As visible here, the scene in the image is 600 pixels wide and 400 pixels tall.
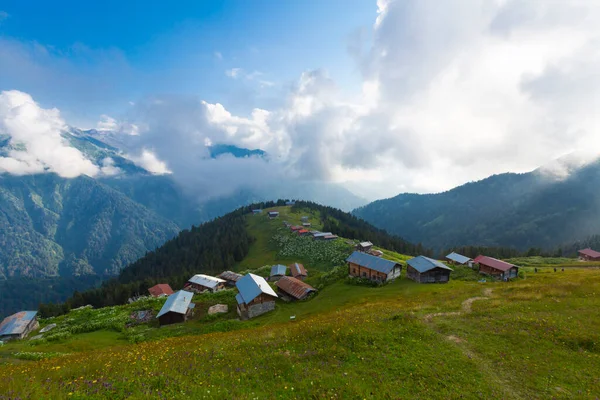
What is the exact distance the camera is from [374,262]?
62.7m

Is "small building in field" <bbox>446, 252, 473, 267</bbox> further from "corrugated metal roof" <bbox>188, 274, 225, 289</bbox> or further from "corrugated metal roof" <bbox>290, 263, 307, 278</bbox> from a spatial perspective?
"corrugated metal roof" <bbox>188, 274, 225, 289</bbox>

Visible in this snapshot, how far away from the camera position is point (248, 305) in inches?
1866

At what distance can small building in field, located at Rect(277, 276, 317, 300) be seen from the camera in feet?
181

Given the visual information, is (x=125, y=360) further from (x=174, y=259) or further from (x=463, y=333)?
(x=174, y=259)

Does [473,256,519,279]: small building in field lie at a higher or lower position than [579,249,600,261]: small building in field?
higher

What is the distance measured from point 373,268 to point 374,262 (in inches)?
74.8

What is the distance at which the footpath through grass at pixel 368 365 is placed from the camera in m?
12.9

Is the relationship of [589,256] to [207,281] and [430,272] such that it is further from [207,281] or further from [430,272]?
[207,281]

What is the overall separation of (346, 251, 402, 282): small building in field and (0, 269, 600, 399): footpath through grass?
34.6m

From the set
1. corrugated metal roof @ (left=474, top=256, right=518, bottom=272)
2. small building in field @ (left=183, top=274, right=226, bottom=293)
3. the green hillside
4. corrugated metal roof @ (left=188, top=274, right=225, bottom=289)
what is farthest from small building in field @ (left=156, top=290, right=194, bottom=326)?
corrugated metal roof @ (left=474, top=256, right=518, bottom=272)

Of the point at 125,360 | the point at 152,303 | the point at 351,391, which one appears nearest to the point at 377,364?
the point at 351,391

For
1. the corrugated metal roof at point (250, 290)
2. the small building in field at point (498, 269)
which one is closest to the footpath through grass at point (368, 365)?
the corrugated metal roof at point (250, 290)

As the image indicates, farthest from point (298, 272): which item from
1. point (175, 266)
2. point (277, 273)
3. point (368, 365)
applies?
point (175, 266)

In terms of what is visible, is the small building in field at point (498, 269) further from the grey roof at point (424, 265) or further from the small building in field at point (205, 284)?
the small building in field at point (205, 284)
